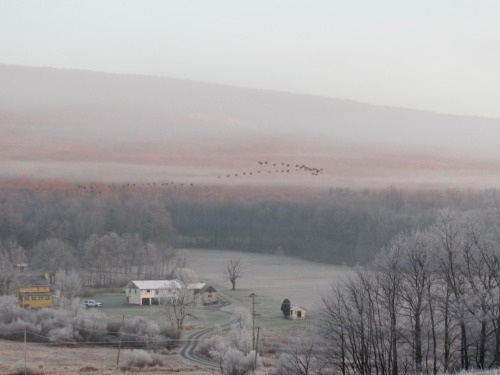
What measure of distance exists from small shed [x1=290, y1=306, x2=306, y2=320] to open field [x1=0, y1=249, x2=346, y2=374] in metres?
0.53

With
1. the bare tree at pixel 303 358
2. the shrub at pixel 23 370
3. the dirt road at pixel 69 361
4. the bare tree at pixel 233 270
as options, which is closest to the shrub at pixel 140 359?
the dirt road at pixel 69 361

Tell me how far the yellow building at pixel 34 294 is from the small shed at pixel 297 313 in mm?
17718

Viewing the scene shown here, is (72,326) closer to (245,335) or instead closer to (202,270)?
(245,335)

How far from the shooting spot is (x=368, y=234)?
7125 cm

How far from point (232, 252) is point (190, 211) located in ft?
28.2

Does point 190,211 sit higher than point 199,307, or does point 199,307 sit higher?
A: point 190,211

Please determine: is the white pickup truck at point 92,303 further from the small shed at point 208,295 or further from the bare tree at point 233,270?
the bare tree at point 233,270

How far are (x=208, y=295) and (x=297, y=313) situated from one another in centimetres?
1058

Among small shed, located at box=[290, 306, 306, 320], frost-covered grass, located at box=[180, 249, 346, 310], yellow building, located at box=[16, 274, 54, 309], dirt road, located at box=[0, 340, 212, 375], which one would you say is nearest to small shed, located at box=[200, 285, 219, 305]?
frost-covered grass, located at box=[180, 249, 346, 310]

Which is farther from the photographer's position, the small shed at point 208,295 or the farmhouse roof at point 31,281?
the farmhouse roof at point 31,281

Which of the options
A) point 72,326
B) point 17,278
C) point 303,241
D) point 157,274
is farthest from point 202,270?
point 72,326

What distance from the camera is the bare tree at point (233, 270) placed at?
68.1m

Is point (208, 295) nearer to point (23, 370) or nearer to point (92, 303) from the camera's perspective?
point (92, 303)

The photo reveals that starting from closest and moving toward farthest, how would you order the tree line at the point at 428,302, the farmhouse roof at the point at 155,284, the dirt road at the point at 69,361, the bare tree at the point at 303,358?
the tree line at the point at 428,302, the bare tree at the point at 303,358, the dirt road at the point at 69,361, the farmhouse roof at the point at 155,284
